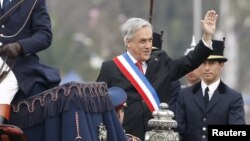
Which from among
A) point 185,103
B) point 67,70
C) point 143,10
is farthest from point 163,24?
point 185,103

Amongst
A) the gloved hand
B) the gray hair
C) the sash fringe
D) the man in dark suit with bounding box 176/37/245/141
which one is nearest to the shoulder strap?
the gloved hand

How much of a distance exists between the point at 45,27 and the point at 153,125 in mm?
1166

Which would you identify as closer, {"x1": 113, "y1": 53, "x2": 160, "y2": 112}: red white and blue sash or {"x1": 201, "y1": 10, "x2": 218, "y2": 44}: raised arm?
{"x1": 201, "y1": 10, "x2": 218, "y2": 44}: raised arm

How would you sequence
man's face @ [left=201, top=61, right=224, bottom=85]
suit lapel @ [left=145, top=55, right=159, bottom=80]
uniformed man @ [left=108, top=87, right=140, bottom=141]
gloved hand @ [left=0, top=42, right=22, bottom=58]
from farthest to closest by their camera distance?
man's face @ [left=201, top=61, right=224, bottom=85]
suit lapel @ [left=145, top=55, right=159, bottom=80]
uniformed man @ [left=108, top=87, right=140, bottom=141]
gloved hand @ [left=0, top=42, right=22, bottom=58]

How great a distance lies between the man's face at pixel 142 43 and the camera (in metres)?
10.6

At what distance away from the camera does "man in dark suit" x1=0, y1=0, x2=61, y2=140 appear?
8578 millimetres

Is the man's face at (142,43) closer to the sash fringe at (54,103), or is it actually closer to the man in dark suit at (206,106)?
the man in dark suit at (206,106)

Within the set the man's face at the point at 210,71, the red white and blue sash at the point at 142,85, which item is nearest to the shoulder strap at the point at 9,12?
the red white and blue sash at the point at 142,85

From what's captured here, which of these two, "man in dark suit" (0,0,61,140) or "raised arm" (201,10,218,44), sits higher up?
"raised arm" (201,10,218,44)

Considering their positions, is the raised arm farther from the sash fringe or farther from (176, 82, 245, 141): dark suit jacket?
the sash fringe

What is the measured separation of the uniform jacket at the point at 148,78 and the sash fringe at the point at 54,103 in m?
2.13

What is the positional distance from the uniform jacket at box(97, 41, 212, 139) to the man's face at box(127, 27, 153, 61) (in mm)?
176

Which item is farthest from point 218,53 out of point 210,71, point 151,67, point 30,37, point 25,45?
point 25,45

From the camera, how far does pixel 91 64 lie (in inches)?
2296
